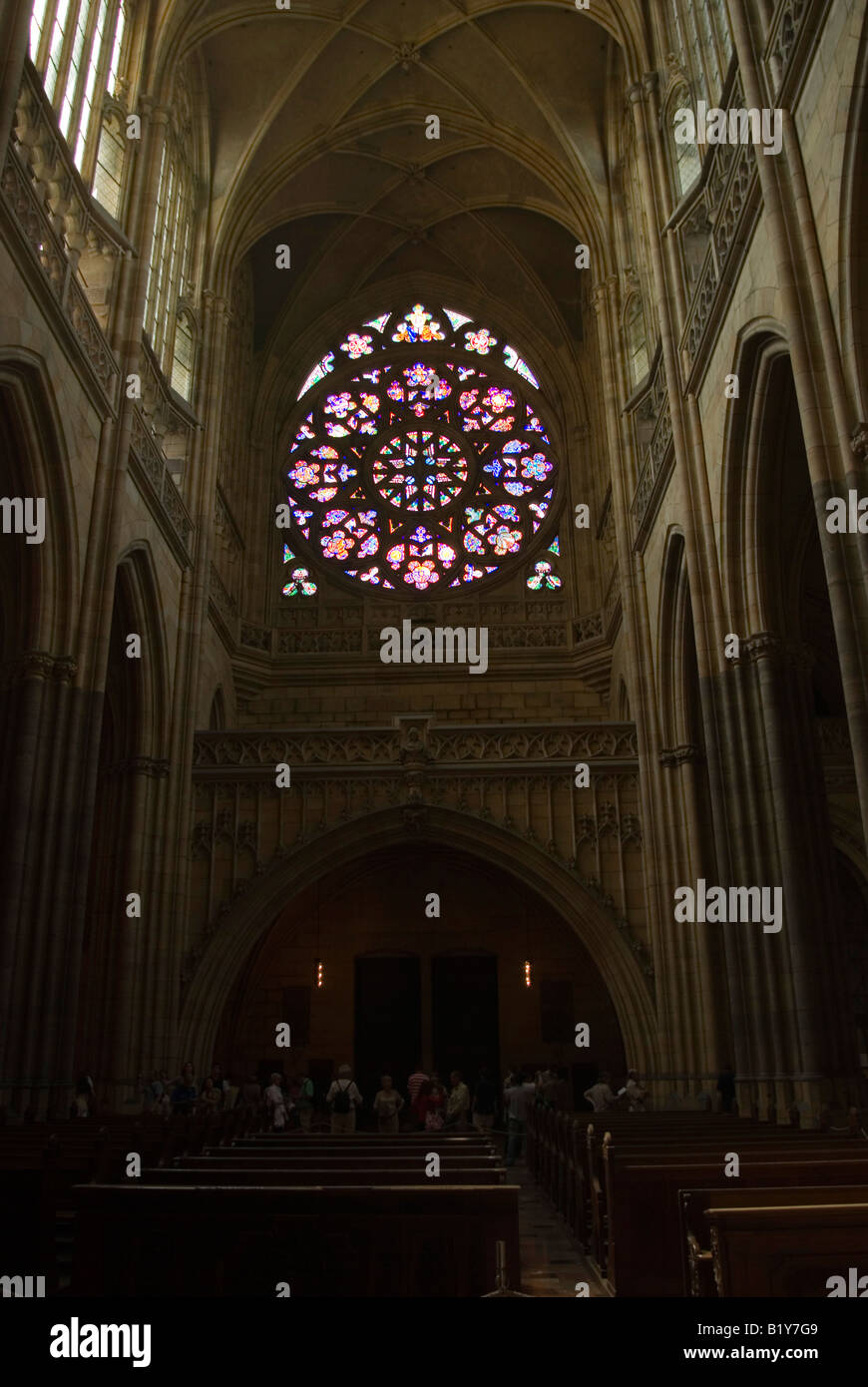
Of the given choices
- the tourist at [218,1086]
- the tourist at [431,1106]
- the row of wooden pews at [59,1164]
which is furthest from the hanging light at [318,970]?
the row of wooden pews at [59,1164]

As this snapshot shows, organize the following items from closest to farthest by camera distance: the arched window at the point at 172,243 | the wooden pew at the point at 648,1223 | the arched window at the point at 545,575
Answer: the wooden pew at the point at 648,1223 < the arched window at the point at 172,243 < the arched window at the point at 545,575

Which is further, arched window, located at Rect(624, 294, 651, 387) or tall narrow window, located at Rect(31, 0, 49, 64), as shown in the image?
arched window, located at Rect(624, 294, 651, 387)

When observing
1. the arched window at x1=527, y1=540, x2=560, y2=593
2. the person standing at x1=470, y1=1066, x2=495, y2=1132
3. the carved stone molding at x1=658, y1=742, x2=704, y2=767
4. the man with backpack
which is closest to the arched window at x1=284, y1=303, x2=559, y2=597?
the arched window at x1=527, y1=540, x2=560, y2=593

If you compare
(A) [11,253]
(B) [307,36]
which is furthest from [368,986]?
(B) [307,36]

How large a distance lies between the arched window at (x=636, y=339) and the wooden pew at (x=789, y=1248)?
16924mm

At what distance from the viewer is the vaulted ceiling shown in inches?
779

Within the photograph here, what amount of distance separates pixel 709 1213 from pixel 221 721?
58.5 ft

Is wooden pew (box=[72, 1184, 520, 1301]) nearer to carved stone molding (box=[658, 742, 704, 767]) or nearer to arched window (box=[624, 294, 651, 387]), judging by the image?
carved stone molding (box=[658, 742, 704, 767])

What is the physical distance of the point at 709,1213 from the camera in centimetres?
345

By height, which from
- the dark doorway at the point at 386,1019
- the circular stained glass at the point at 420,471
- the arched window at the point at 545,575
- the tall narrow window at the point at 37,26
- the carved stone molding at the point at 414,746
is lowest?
the dark doorway at the point at 386,1019

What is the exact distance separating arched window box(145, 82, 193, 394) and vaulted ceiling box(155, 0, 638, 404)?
0.86 m

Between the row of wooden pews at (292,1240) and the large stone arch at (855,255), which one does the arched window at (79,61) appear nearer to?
the large stone arch at (855,255)

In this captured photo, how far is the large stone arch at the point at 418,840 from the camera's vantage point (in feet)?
51.7
